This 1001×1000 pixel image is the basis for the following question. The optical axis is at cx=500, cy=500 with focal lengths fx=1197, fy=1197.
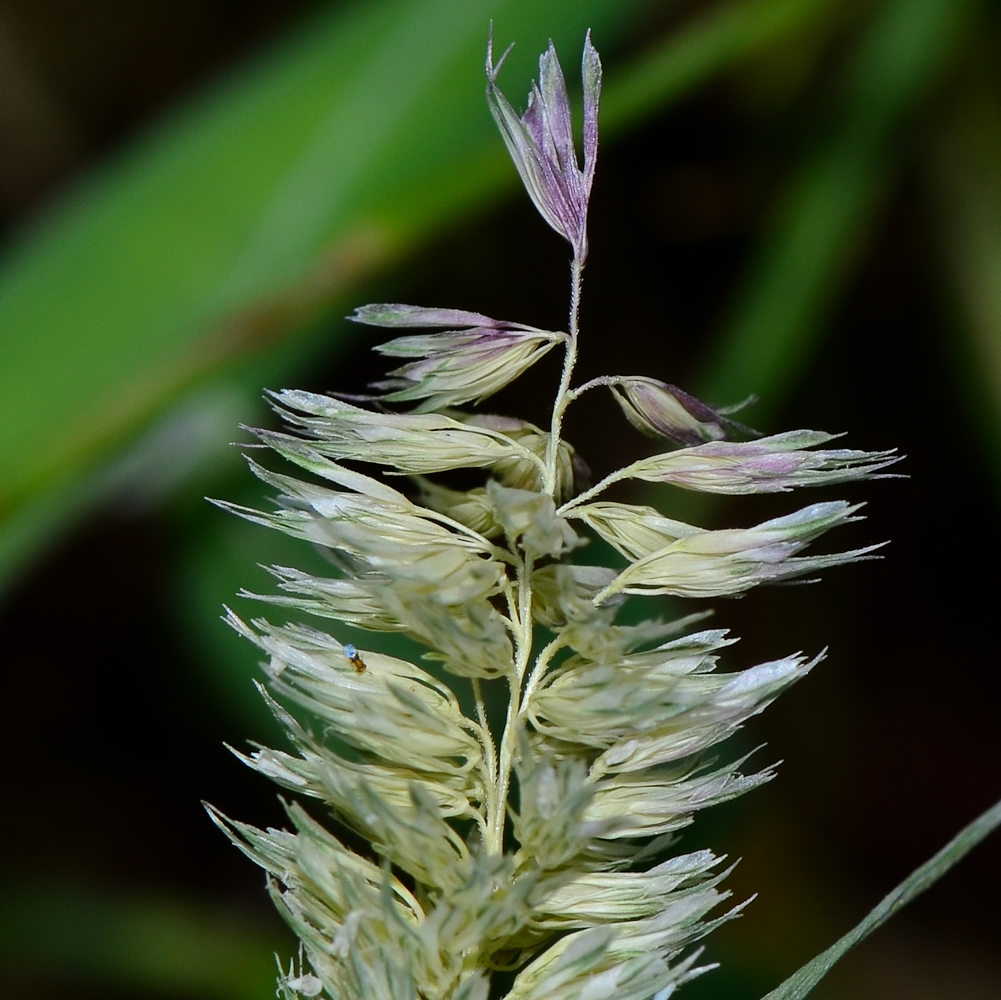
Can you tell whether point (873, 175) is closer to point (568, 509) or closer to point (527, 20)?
point (527, 20)

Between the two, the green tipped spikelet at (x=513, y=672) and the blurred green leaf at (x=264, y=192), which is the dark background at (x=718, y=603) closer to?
the blurred green leaf at (x=264, y=192)

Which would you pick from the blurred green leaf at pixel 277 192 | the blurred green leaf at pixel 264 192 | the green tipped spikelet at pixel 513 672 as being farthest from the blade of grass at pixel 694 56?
the green tipped spikelet at pixel 513 672

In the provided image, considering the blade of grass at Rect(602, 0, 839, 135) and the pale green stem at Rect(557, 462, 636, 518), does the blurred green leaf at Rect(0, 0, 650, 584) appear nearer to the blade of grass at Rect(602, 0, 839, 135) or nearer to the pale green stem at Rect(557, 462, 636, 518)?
the blade of grass at Rect(602, 0, 839, 135)

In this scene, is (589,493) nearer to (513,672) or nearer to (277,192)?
(513,672)

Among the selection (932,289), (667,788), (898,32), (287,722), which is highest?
(898,32)

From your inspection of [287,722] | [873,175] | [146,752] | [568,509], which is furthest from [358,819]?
[146,752]

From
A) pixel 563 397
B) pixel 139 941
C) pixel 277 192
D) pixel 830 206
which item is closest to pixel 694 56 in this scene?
pixel 830 206
